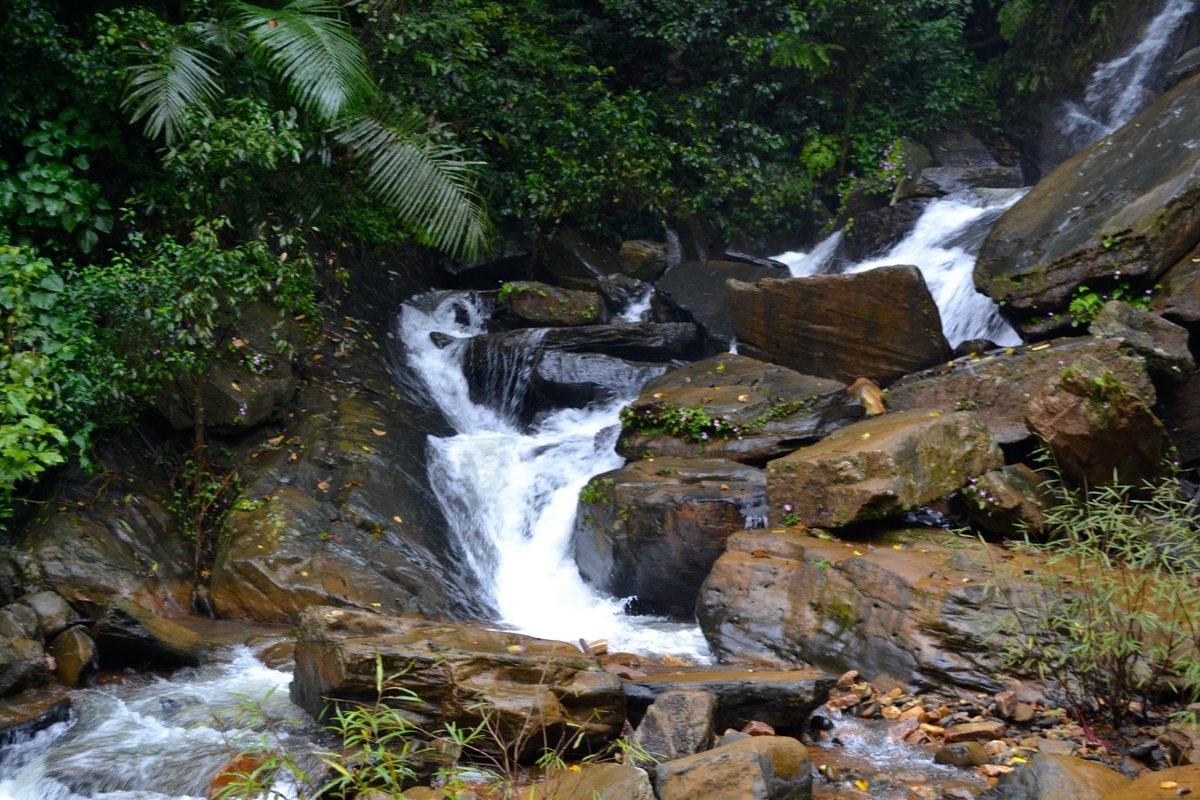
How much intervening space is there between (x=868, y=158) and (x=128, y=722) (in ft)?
44.6

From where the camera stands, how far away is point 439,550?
8.62 meters

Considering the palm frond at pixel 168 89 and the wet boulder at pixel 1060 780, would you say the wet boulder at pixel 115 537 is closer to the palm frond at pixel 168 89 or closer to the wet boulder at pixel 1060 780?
the palm frond at pixel 168 89

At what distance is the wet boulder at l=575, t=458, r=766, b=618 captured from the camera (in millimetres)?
8023

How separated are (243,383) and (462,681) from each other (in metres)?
4.56

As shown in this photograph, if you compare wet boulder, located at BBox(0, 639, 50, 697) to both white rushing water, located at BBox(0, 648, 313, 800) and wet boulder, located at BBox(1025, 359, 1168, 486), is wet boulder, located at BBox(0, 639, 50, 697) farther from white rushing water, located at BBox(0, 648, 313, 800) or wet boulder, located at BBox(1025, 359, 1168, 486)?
wet boulder, located at BBox(1025, 359, 1168, 486)

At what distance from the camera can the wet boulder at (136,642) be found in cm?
625

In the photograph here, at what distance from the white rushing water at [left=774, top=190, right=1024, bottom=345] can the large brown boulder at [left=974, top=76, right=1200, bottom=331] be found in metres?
0.90

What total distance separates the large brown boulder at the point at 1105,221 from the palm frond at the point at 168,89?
7.59m

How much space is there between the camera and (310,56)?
8898mm

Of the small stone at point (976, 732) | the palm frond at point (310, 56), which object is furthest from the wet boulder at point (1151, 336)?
the palm frond at point (310, 56)

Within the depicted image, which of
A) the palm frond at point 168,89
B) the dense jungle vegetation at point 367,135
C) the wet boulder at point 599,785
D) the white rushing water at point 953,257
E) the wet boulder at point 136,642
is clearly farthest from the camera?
the white rushing water at point 953,257

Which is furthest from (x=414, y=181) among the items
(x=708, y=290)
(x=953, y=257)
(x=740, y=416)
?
(x=953, y=257)

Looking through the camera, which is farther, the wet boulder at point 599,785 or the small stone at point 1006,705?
the small stone at point 1006,705

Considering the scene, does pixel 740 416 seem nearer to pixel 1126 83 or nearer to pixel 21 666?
pixel 21 666
